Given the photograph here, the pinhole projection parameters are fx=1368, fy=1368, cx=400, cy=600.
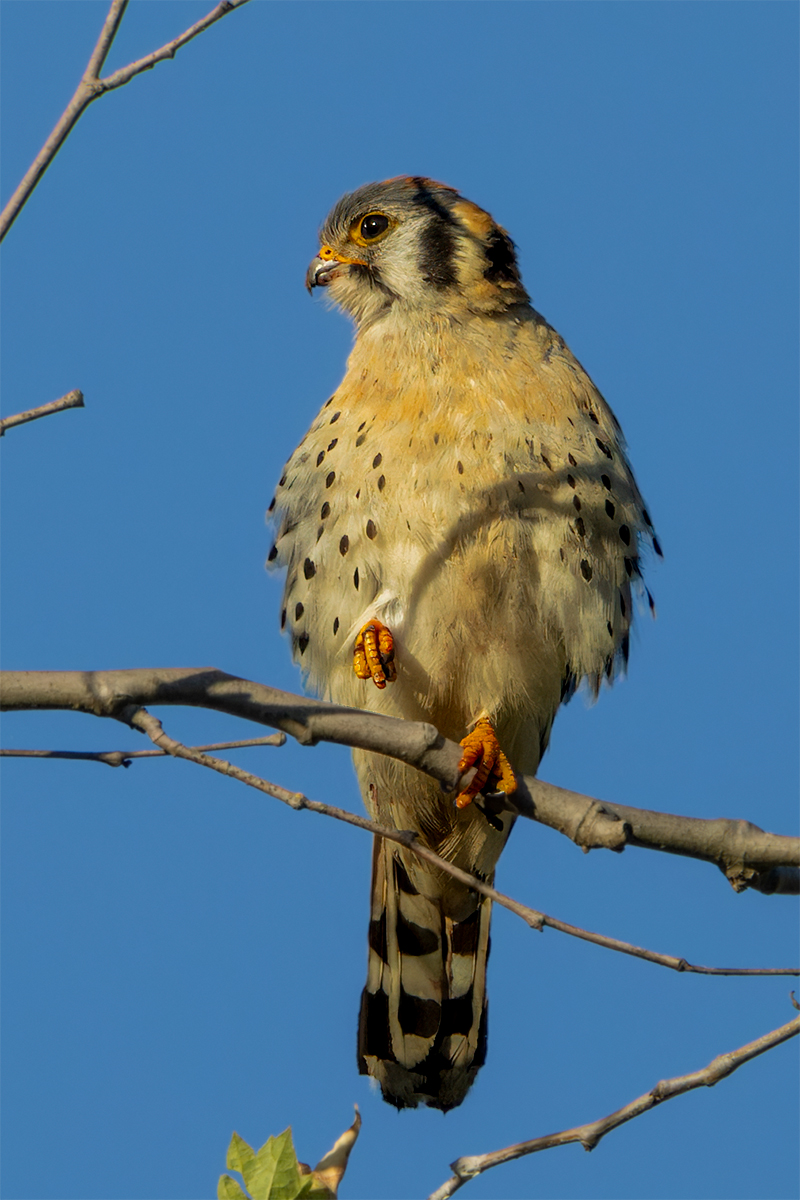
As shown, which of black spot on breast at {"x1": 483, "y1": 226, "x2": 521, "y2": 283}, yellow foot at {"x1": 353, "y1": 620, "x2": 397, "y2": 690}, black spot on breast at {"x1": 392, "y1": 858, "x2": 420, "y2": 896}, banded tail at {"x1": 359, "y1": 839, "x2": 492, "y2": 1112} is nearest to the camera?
yellow foot at {"x1": 353, "y1": 620, "x2": 397, "y2": 690}

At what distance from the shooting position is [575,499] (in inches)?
193

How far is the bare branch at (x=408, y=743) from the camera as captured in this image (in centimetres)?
284

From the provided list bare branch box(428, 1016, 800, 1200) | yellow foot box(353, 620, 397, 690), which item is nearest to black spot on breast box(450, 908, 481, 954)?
yellow foot box(353, 620, 397, 690)

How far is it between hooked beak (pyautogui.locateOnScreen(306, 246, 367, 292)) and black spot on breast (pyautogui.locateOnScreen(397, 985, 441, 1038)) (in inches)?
116

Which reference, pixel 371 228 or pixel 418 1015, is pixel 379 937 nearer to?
pixel 418 1015

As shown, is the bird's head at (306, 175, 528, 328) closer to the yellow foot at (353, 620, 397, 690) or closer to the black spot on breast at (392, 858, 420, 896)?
the yellow foot at (353, 620, 397, 690)

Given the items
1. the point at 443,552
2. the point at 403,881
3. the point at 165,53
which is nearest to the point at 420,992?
the point at 403,881

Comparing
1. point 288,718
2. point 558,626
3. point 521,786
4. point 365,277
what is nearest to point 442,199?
point 365,277

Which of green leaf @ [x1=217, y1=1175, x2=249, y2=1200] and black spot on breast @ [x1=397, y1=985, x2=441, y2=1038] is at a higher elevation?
black spot on breast @ [x1=397, y1=985, x2=441, y2=1038]

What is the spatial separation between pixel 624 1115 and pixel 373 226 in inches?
148

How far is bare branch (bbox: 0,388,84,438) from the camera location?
2.78 metres

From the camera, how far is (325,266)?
5695 mm

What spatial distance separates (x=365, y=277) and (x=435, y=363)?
2.27 feet

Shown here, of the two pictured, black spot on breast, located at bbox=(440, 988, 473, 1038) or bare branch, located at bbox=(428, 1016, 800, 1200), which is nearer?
bare branch, located at bbox=(428, 1016, 800, 1200)
